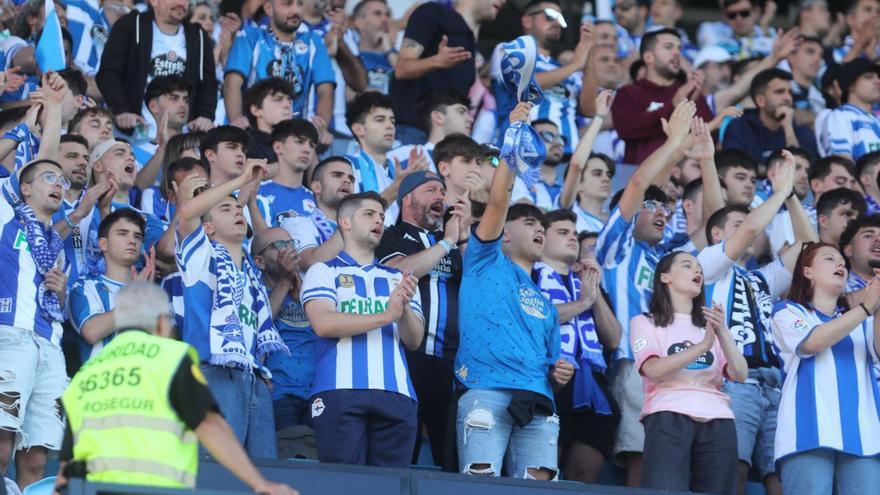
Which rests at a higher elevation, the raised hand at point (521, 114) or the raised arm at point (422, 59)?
the raised arm at point (422, 59)

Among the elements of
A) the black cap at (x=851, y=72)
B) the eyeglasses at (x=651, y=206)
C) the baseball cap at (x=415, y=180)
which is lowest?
the baseball cap at (x=415, y=180)

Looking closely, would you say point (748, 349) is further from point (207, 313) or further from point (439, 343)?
point (207, 313)

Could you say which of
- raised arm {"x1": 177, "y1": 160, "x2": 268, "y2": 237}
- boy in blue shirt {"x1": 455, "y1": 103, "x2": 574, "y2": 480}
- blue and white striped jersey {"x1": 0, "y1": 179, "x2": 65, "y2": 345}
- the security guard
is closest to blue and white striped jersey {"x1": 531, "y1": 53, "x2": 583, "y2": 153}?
boy in blue shirt {"x1": 455, "y1": 103, "x2": 574, "y2": 480}

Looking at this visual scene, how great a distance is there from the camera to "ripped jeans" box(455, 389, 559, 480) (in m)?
7.97

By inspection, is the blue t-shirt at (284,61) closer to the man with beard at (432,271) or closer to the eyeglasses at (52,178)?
the man with beard at (432,271)

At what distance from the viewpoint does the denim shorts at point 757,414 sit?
8.84m

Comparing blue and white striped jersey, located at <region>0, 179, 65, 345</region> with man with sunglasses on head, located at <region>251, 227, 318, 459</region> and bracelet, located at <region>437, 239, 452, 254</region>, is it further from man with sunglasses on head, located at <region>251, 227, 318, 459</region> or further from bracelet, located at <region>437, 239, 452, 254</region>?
bracelet, located at <region>437, 239, 452, 254</region>

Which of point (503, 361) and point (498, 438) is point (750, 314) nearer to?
point (503, 361)

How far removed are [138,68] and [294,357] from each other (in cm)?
291

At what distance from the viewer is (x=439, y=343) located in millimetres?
8836

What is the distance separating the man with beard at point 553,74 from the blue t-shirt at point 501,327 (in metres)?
3.36

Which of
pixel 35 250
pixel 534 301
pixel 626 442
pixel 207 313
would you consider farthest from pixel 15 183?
pixel 626 442

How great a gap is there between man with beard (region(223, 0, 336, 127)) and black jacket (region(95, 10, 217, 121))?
0.47 meters

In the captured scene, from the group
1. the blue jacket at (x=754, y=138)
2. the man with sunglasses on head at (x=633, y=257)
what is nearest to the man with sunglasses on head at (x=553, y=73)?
the blue jacket at (x=754, y=138)
